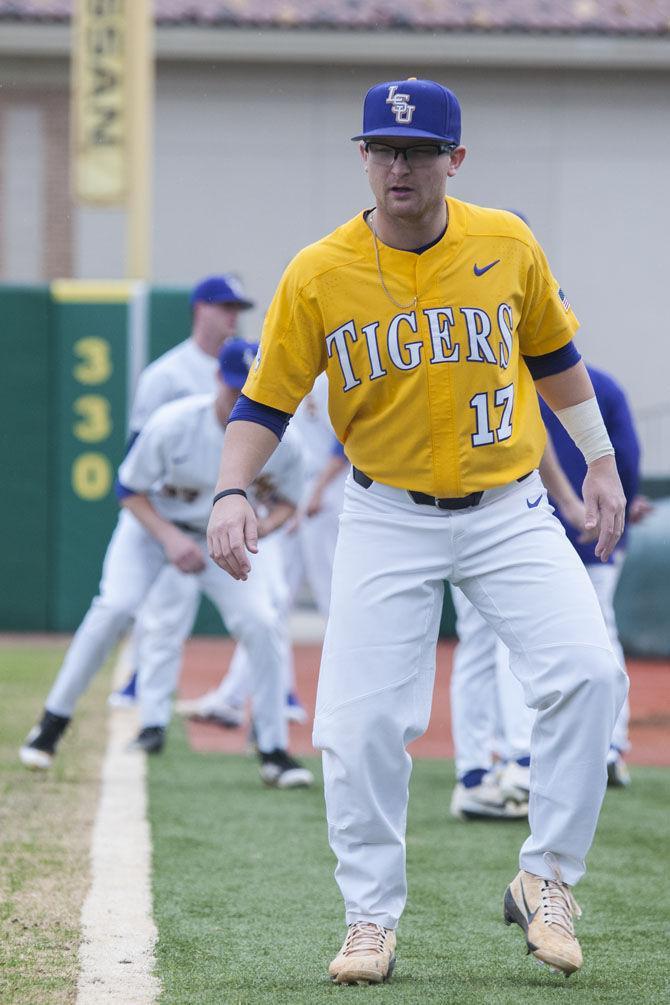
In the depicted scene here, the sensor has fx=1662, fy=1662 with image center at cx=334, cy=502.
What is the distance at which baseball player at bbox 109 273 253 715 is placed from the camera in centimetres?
828

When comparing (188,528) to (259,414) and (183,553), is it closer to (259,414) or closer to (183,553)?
(183,553)

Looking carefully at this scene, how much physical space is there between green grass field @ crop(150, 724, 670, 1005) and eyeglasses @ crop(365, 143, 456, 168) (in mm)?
1975

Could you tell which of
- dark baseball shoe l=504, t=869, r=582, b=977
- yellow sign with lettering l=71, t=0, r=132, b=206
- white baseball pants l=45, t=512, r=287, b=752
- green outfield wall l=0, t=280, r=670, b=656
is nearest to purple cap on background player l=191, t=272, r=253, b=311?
white baseball pants l=45, t=512, r=287, b=752

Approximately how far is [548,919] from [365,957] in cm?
45

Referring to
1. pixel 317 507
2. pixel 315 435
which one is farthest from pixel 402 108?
pixel 315 435

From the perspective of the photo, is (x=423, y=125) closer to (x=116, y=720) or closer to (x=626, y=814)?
(x=626, y=814)

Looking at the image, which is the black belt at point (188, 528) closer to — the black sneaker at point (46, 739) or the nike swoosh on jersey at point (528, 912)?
the black sneaker at point (46, 739)

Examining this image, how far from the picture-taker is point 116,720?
29.7 feet

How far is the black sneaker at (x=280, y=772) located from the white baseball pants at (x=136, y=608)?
0.13 feet

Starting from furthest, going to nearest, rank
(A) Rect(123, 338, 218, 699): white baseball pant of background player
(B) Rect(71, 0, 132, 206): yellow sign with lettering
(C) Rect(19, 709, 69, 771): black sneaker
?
(B) Rect(71, 0, 132, 206): yellow sign with lettering → (A) Rect(123, 338, 218, 699): white baseball pant of background player → (C) Rect(19, 709, 69, 771): black sneaker

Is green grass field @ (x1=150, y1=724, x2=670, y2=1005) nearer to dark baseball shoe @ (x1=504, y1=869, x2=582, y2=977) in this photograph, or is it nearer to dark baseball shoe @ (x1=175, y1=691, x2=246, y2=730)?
dark baseball shoe @ (x1=504, y1=869, x2=582, y2=977)

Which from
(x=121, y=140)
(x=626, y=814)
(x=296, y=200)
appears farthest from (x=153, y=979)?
(x=296, y=200)

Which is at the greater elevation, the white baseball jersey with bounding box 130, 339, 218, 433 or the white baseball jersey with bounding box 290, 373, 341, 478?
the white baseball jersey with bounding box 130, 339, 218, 433

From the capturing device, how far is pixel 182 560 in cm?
688
